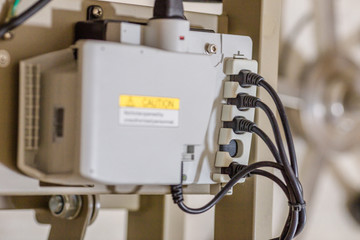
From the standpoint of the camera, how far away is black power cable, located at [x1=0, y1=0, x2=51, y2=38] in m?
0.51

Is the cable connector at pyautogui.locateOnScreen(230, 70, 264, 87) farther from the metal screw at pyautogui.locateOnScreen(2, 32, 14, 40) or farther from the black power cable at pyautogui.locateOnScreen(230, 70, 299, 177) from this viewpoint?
the metal screw at pyautogui.locateOnScreen(2, 32, 14, 40)

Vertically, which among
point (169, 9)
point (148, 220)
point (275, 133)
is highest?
point (169, 9)

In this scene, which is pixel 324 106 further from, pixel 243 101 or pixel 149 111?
pixel 149 111

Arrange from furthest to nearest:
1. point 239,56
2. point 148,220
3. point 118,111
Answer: point 148,220, point 239,56, point 118,111

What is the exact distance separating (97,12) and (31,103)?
0.38 ft

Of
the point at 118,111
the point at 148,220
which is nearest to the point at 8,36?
the point at 118,111

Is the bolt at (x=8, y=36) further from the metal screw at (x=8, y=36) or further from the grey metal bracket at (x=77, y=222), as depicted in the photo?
the grey metal bracket at (x=77, y=222)

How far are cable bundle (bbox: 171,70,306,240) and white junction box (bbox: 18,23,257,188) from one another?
30 mm

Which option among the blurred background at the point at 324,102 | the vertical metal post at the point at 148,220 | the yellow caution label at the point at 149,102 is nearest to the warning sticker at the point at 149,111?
the yellow caution label at the point at 149,102

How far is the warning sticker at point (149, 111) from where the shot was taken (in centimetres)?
49

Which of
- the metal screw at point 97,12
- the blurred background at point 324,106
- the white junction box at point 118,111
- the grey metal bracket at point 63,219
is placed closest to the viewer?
the white junction box at point 118,111

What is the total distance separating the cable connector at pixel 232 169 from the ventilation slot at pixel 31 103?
184 millimetres

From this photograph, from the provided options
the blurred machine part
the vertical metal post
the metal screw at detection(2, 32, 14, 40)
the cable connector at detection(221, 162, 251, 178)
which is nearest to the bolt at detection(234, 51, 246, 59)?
the blurred machine part

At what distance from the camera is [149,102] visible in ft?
1.64
